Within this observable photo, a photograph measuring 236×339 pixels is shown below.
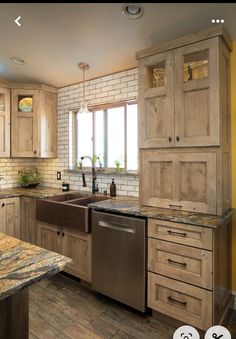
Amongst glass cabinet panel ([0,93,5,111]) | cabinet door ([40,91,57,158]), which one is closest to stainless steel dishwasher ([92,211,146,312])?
cabinet door ([40,91,57,158])

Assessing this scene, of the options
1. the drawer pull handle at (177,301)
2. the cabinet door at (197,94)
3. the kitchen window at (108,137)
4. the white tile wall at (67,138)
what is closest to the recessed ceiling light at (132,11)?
the cabinet door at (197,94)

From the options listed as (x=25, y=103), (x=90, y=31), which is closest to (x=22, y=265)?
(x=90, y=31)

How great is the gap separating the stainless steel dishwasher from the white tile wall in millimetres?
762

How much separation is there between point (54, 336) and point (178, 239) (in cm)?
122

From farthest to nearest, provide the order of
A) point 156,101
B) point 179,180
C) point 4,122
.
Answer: point 4,122 → point 156,101 → point 179,180

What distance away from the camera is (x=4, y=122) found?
10.9ft

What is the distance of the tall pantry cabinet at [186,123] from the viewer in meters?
1.88

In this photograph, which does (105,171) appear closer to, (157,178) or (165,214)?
(157,178)

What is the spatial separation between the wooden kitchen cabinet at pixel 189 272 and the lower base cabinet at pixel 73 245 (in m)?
0.73

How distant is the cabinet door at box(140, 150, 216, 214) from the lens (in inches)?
75.4

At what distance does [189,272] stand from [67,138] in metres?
2.53

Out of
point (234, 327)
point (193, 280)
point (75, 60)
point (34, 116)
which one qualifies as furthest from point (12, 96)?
point (234, 327)

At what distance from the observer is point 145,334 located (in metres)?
1.87

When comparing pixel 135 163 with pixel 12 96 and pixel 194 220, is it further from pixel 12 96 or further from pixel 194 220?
pixel 12 96
